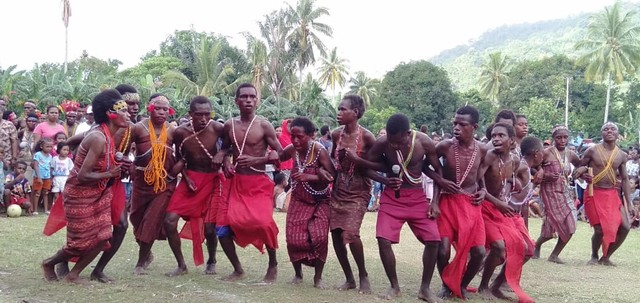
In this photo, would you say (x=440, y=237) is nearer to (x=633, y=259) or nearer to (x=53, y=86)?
(x=633, y=259)

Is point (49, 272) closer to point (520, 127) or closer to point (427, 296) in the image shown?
point (427, 296)

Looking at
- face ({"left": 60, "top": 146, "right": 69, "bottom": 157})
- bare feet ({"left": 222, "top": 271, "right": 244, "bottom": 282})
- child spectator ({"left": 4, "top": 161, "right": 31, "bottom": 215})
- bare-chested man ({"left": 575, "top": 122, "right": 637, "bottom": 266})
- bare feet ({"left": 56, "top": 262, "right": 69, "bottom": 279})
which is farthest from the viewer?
face ({"left": 60, "top": 146, "right": 69, "bottom": 157})

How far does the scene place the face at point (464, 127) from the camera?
6.34m

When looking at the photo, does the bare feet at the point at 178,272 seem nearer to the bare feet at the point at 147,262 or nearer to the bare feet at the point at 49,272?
the bare feet at the point at 147,262

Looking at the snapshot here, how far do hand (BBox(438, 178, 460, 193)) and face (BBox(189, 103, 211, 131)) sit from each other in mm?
2500

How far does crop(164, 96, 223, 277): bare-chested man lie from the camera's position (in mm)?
6891

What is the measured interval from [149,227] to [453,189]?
3086mm

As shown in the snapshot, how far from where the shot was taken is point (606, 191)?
9156 mm

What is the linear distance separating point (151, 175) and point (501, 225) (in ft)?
11.6

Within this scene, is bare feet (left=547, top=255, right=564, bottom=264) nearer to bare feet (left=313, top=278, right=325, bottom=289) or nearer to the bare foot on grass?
the bare foot on grass

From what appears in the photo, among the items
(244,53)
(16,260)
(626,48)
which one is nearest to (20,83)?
(16,260)

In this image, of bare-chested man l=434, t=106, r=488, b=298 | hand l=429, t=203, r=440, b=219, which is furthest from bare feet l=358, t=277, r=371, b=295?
hand l=429, t=203, r=440, b=219

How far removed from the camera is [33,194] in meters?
12.3

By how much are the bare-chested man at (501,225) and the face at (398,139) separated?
2.81ft
